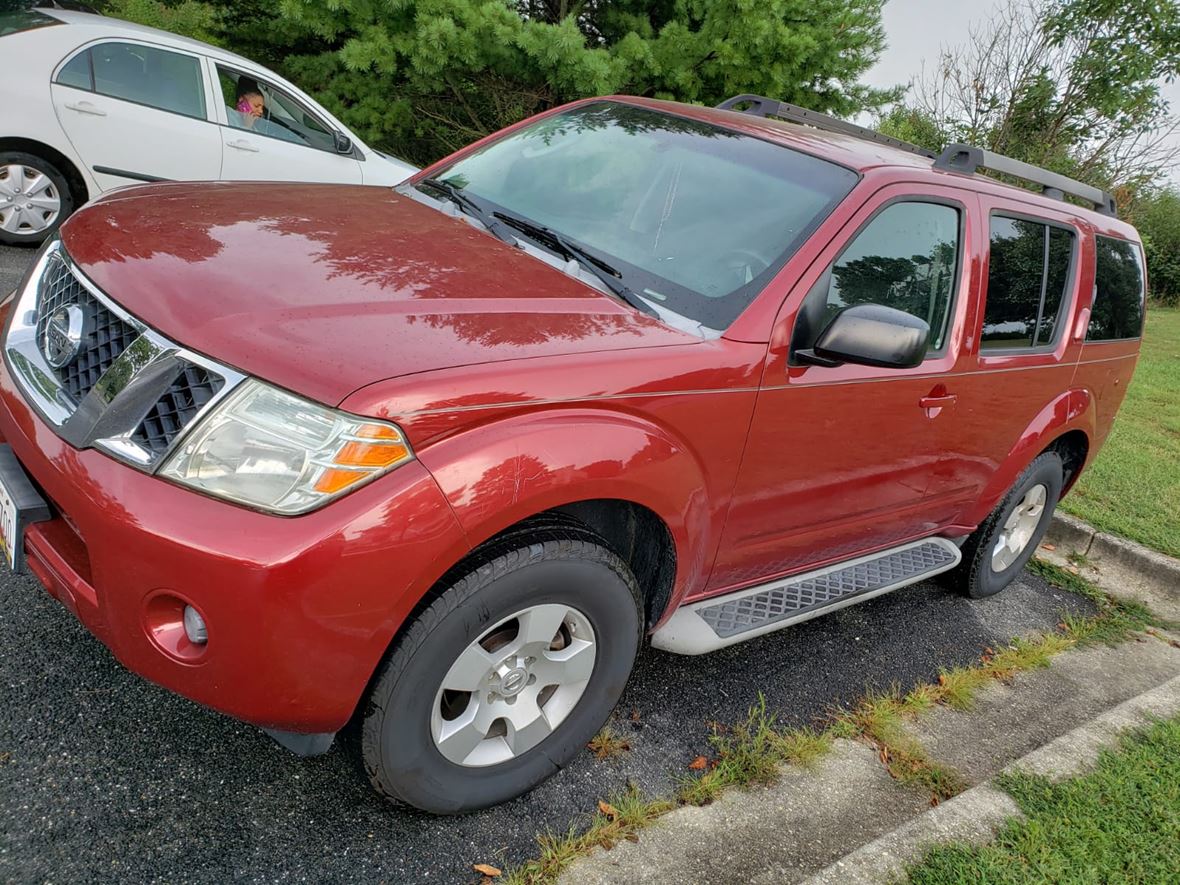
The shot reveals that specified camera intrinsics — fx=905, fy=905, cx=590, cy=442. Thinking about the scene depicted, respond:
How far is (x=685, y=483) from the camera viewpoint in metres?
2.41

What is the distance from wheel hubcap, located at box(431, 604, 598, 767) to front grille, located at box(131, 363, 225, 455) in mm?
799

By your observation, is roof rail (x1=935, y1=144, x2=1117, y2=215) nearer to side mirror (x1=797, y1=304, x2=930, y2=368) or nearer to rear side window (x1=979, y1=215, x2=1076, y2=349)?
rear side window (x1=979, y1=215, x2=1076, y2=349)

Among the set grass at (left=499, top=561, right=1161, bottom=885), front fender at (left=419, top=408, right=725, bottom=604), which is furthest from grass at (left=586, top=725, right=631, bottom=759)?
front fender at (left=419, top=408, right=725, bottom=604)

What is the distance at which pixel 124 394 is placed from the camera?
1.92m

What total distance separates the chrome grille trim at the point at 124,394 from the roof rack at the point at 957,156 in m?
2.70

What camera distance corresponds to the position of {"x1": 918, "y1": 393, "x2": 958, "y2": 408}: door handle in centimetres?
313

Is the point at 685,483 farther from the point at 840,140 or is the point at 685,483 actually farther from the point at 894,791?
the point at 840,140

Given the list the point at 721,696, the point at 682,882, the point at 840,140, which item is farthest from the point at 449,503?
the point at 840,140

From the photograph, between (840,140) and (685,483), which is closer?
(685,483)

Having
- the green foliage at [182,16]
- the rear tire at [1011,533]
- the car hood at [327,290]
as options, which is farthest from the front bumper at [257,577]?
the green foliage at [182,16]

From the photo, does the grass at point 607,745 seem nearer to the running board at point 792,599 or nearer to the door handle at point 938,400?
the running board at point 792,599

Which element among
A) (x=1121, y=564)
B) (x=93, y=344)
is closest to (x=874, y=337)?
(x=93, y=344)

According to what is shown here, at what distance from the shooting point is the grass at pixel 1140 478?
534 centimetres

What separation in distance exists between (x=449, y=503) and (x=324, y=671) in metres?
0.43
